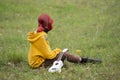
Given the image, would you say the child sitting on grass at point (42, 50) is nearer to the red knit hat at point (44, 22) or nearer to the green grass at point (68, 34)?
the red knit hat at point (44, 22)

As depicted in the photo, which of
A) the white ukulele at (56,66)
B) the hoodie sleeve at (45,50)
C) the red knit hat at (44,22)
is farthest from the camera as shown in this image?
the red knit hat at (44,22)

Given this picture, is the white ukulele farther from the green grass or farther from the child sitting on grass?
the child sitting on grass

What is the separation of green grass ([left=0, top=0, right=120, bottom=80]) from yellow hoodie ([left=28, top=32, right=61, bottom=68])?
0.18m

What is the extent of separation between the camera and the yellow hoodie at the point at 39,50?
7242mm

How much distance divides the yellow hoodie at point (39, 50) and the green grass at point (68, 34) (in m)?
0.18

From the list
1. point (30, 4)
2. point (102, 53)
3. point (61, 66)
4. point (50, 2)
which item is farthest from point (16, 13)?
point (61, 66)

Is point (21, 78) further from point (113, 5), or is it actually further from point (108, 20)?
point (113, 5)

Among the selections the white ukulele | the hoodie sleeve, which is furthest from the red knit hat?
the white ukulele

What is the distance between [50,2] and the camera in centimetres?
1764

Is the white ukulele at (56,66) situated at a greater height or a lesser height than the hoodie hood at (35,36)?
lesser

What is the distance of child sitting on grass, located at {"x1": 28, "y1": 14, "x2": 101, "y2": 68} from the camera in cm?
725

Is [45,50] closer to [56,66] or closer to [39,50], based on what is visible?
[39,50]

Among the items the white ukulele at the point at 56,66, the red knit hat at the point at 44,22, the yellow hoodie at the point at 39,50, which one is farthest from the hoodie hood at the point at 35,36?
the white ukulele at the point at 56,66

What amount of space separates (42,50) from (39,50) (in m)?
0.09
